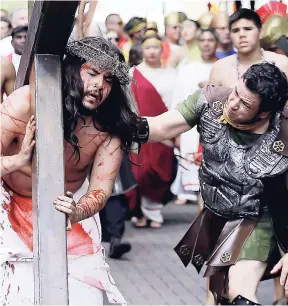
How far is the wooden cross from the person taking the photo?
2990 mm

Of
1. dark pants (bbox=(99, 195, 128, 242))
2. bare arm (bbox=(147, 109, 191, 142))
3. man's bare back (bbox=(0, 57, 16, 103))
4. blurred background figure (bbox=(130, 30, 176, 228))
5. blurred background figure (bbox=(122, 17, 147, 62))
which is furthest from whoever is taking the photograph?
blurred background figure (bbox=(122, 17, 147, 62))

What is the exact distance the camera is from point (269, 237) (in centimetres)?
445

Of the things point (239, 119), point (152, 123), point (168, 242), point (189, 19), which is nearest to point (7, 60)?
point (152, 123)

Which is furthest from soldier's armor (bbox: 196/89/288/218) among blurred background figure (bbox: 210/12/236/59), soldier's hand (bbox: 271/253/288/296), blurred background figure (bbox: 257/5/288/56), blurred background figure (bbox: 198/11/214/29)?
blurred background figure (bbox: 198/11/214/29)

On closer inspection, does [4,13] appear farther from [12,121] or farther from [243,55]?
[12,121]

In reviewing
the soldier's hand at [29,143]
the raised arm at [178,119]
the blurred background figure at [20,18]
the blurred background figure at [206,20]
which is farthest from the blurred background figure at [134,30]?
the soldier's hand at [29,143]

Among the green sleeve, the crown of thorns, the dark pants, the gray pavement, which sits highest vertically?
the crown of thorns

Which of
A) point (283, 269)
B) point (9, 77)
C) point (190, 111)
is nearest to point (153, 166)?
point (9, 77)

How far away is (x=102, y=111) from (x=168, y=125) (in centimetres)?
76

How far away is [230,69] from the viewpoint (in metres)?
5.73

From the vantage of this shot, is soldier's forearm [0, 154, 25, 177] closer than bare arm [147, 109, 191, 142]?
Yes

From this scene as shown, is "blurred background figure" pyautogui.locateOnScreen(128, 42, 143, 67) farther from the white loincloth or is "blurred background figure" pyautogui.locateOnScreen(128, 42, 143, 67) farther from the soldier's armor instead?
the white loincloth

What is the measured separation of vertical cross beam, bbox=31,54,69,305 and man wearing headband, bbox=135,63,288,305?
1.17 metres

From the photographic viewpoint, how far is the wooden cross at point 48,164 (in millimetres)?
2990
